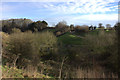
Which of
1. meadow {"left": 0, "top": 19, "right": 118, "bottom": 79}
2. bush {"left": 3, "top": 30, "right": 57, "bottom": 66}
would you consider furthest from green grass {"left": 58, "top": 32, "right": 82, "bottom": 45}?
bush {"left": 3, "top": 30, "right": 57, "bottom": 66}

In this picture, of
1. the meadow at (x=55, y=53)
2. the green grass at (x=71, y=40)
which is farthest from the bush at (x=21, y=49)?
the green grass at (x=71, y=40)

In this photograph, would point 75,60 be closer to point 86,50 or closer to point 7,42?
point 86,50

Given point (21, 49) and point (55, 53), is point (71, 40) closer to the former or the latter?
point (55, 53)

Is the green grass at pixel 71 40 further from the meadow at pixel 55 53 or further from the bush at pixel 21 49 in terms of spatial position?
the bush at pixel 21 49

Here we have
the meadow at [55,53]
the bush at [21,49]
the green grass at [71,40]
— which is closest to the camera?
the meadow at [55,53]

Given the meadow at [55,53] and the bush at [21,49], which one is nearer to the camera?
the meadow at [55,53]

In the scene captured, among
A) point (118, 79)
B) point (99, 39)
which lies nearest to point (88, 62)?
point (99, 39)

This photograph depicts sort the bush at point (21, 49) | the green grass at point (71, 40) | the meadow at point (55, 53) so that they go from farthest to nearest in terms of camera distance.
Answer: the green grass at point (71, 40) → the bush at point (21, 49) → the meadow at point (55, 53)

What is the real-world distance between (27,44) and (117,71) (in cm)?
721

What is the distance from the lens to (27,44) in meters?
8.77

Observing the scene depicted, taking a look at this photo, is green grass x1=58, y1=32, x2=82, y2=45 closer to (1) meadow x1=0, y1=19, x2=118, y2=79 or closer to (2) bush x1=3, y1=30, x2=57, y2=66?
(1) meadow x1=0, y1=19, x2=118, y2=79

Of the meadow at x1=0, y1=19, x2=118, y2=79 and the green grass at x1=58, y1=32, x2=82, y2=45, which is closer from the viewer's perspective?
the meadow at x1=0, y1=19, x2=118, y2=79

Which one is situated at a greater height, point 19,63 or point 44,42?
point 44,42

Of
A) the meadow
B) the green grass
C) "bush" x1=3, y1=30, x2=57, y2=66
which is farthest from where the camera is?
the green grass
